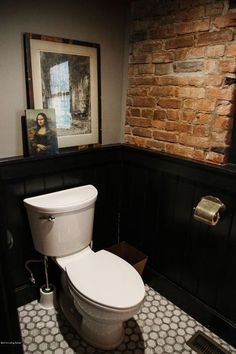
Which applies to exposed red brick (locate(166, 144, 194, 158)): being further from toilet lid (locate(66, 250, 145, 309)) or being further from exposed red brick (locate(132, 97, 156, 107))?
toilet lid (locate(66, 250, 145, 309))

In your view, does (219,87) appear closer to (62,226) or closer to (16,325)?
(62,226)

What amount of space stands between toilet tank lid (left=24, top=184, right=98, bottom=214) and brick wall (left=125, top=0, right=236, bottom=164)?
584 millimetres

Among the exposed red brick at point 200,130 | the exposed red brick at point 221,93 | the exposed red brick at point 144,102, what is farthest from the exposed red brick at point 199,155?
the exposed red brick at point 144,102

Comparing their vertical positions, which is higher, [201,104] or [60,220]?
[201,104]

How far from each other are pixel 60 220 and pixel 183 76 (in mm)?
1132

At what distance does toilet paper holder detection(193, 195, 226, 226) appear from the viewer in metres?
1.46

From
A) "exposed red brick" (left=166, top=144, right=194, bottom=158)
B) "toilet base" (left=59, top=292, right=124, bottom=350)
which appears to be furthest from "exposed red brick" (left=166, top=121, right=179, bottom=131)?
"toilet base" (left=59, top=292, right=124, bottom=350)

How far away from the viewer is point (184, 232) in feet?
5.71

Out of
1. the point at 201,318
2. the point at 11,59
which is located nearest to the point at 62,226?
the point at 11,59

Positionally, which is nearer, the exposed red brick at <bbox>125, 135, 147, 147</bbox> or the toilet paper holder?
the toilet paper holder

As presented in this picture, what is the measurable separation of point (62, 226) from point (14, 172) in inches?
16.6

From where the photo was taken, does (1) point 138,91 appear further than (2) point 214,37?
Yes

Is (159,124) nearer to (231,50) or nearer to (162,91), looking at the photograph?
(162,91)

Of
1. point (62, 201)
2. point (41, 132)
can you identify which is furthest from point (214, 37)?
point (62, 201)
